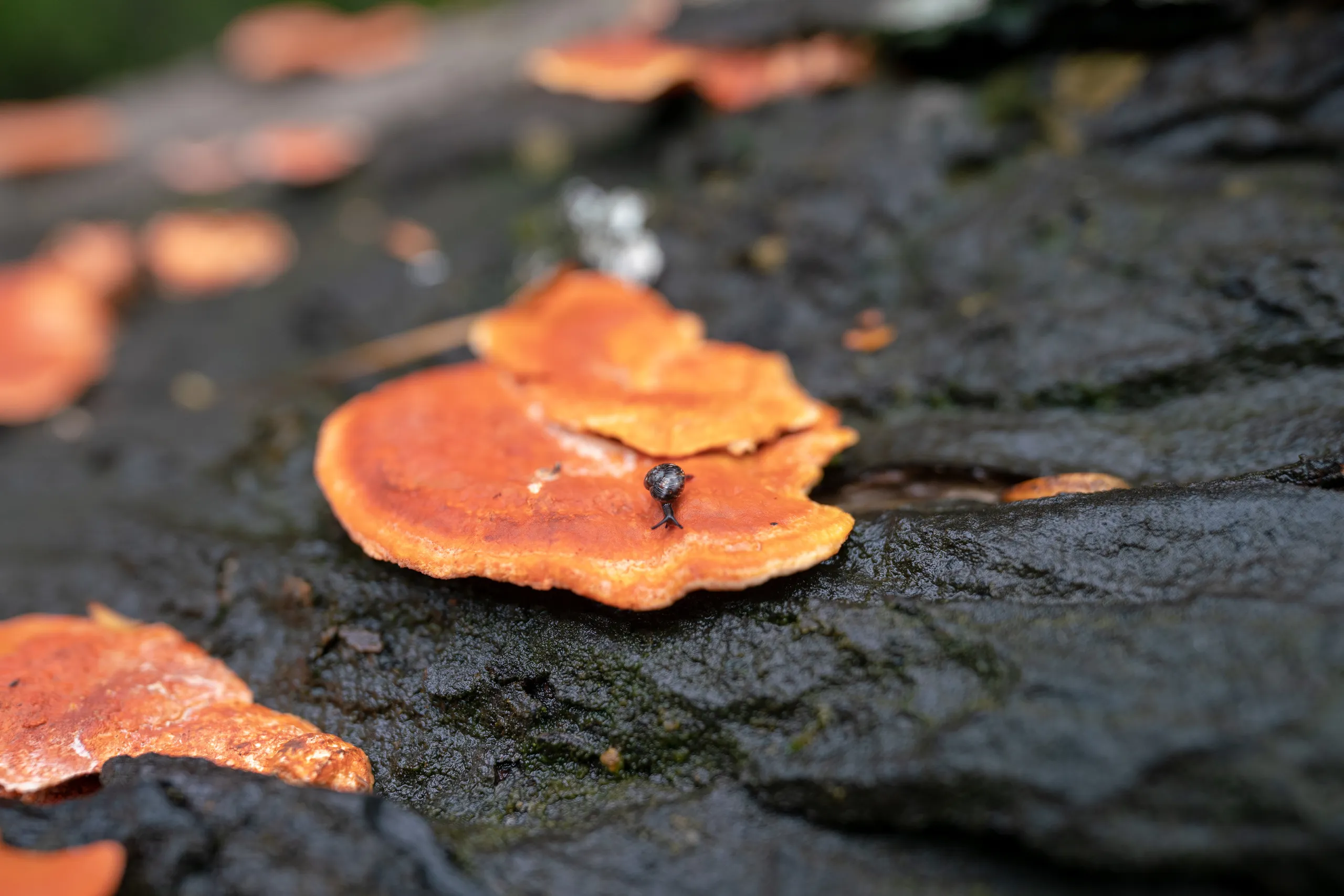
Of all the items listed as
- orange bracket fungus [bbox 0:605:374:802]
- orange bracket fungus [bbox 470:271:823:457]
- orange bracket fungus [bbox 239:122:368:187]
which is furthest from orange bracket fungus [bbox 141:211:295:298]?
orange bracket fungus [bbox 0:605:374:802]

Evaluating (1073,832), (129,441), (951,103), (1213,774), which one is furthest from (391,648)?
(951,103)

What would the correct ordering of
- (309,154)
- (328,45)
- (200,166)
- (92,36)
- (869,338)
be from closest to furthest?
1. (869,338)
2. (309,154)
3. (200,166)
4. (328,45)
5. (92,36)

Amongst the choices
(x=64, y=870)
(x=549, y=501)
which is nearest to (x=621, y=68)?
(x=549, y=501)

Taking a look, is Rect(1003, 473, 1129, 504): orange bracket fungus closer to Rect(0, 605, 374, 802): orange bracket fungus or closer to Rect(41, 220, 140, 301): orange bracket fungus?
Rect(0, 605, 374, 802): orange bracket fungus

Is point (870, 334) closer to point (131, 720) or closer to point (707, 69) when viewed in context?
point (707, 69)

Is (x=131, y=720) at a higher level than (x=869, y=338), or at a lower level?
lower

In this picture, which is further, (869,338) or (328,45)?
(328,45)

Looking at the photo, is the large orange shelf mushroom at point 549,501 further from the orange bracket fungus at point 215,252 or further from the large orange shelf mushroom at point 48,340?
the orange bracket fungus at point 215,252
